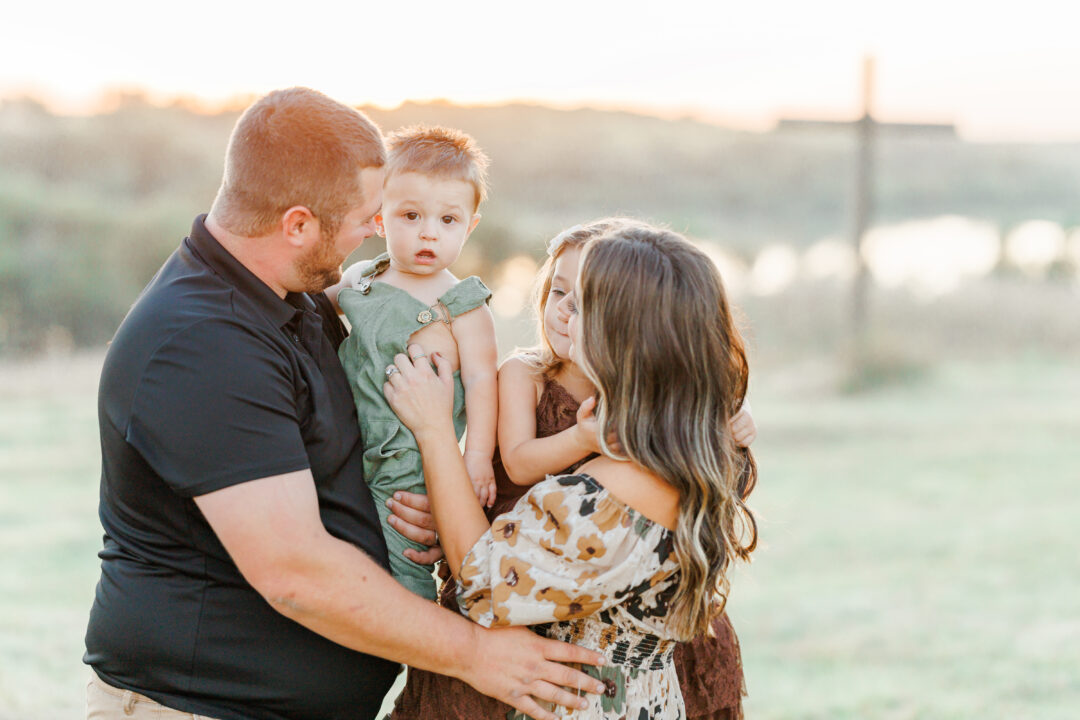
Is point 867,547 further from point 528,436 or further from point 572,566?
point 572,566

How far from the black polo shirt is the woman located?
324 millimetres

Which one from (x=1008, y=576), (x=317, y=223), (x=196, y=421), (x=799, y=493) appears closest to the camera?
(x=196, y=421)

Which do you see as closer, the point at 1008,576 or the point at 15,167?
the point at 1008,576

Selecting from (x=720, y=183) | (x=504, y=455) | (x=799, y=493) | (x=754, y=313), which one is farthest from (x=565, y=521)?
(x=720, y=183)

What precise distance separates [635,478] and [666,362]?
21cm

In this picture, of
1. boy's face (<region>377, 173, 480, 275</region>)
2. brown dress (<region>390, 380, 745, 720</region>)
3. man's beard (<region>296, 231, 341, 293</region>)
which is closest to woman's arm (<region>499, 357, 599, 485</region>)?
brown dress (<region>390, 380, 745, 720</region>)

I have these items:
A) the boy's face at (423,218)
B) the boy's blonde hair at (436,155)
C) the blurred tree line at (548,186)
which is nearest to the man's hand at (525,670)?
the boy's face at (423,218)

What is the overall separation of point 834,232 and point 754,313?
1.72m

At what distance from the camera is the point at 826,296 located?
10.7 metres

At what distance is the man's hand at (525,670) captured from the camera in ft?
6.24

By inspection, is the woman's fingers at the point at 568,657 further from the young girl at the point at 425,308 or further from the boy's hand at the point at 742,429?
the boy's hand at the point at 742,429

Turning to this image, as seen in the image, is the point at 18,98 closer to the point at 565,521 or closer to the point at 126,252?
the point at 126,252

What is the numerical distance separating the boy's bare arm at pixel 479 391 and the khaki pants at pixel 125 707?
0.68 meters

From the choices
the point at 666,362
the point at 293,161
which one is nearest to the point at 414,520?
the point at 666,362
